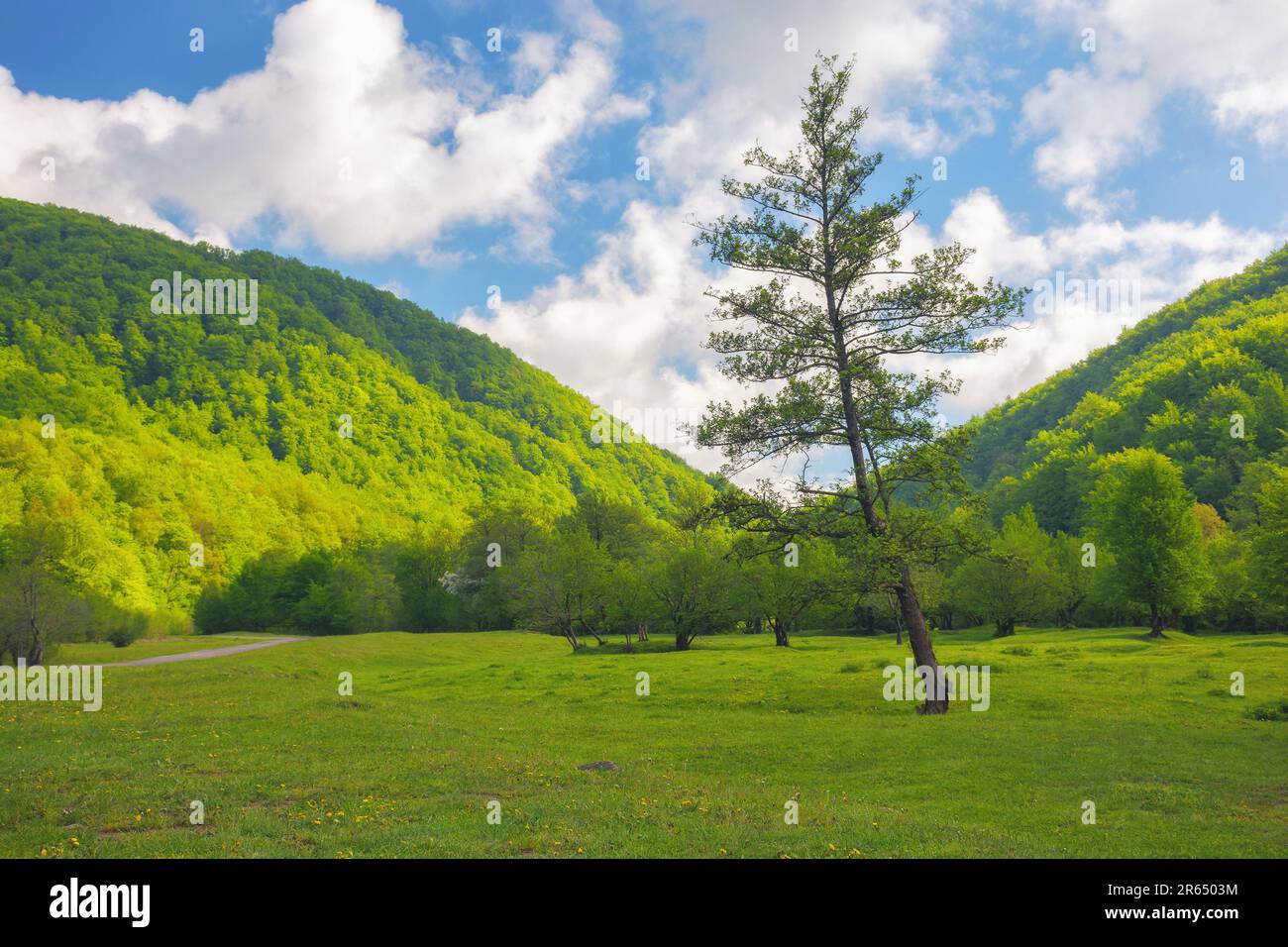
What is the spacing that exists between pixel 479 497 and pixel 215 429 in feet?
168

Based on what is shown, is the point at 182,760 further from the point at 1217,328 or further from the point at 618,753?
the point at 1217,328

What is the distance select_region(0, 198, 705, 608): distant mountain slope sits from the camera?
96312 millimetres

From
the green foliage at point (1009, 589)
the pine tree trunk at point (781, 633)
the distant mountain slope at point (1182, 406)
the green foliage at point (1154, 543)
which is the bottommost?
the pine tree trunk at point (781, 633)

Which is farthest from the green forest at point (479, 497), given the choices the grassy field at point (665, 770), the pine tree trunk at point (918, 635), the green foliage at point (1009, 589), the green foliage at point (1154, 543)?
the grassy field at point (665, 770)

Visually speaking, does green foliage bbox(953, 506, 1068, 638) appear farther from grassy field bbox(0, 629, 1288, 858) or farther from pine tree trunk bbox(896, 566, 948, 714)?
pine tree trunk bbox(896, 566, 948, 714)

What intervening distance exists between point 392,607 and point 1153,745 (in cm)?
9150

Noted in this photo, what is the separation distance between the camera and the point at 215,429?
134 metres

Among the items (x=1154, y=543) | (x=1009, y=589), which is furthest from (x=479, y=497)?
(x=1154, y=543)

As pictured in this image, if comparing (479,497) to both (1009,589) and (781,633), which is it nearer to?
(781,633)

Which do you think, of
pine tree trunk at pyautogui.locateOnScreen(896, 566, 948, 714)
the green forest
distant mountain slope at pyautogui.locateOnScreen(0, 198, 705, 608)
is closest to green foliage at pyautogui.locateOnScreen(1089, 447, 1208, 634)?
the green forest

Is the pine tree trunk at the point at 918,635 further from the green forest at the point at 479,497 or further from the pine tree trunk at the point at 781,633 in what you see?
the pine tree trunk at the point at 781,633

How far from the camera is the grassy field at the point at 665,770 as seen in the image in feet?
34.4

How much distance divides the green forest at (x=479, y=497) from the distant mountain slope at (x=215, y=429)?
0.54 meters
